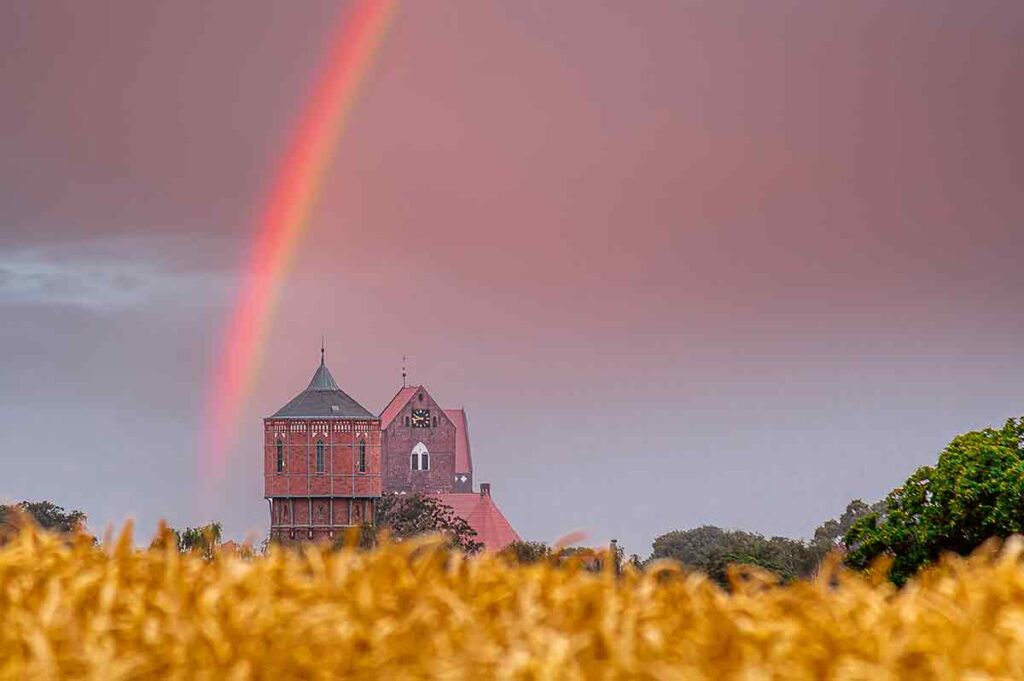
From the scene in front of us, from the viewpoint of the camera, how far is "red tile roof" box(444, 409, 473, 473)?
192m

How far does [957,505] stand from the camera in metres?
28.2

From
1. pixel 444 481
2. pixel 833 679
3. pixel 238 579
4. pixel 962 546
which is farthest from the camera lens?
pixel 444 481

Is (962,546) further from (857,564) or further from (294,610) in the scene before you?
(294,610)

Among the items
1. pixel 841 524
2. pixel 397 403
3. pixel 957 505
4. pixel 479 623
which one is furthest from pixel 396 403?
pixel 479 623

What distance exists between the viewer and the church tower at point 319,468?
162375 mm

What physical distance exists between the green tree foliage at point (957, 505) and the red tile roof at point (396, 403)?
159012 mm

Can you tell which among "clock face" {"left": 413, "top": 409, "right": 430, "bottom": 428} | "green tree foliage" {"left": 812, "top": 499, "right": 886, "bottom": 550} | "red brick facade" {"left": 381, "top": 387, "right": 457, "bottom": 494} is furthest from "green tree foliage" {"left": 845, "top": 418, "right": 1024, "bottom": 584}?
"clock face" {"left": 413, "top": 409, "right": 430, "bottom": 428}

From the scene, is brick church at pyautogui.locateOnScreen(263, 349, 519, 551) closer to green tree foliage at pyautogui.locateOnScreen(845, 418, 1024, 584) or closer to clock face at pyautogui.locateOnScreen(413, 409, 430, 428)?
clock face at pyautogui.locateOnScreen(413, 409, 430, 428)

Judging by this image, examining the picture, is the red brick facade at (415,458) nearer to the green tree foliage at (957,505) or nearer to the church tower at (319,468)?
the church tower at (319,468)

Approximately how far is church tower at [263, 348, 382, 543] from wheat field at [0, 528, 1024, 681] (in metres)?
157

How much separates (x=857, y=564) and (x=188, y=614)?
91.4 feet

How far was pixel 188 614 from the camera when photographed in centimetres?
379

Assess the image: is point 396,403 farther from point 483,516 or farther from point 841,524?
point 841,524

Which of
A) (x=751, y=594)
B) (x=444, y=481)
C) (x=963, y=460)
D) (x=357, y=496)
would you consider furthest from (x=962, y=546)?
(x=444, y=481)
